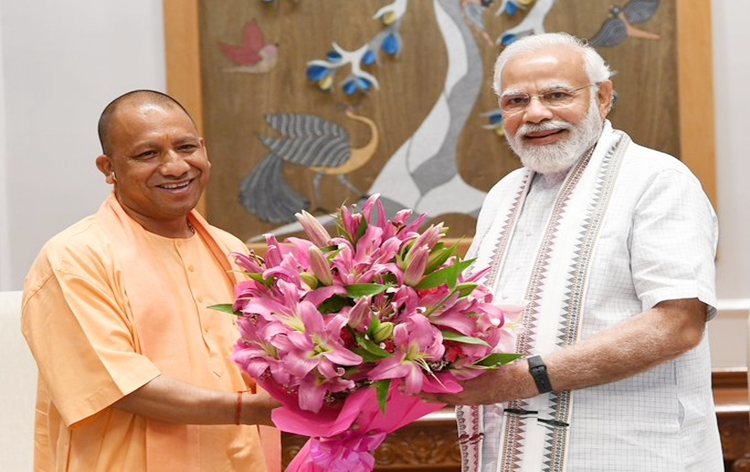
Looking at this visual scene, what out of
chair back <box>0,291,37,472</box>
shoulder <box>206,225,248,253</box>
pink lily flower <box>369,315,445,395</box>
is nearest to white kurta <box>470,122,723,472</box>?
pink lily flower <box>369,315,445,395</box>

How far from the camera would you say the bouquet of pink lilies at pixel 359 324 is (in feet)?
5.67

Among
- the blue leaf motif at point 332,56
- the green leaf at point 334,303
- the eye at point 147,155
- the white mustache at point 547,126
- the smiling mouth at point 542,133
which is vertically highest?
the blue leaf motif at point 332,56

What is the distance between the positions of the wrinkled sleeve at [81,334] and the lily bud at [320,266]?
22.0 inches

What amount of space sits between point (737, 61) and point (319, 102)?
4.97 ft

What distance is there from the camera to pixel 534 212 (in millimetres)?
2395

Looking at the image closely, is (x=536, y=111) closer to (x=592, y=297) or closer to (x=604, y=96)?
(x=604, y=96)

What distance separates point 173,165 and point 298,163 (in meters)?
1.43

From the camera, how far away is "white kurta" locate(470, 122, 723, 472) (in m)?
2.05

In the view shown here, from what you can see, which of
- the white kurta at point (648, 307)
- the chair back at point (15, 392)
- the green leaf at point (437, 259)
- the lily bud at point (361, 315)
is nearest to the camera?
the lily bud at point (361, 315)

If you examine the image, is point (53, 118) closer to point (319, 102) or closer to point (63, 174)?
point (63, 174)

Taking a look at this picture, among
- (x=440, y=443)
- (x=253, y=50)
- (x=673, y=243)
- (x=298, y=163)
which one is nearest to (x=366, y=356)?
(x=673, y=243)

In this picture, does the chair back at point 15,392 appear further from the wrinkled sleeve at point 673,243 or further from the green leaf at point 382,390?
the wrinkled sleeve at point 673,243

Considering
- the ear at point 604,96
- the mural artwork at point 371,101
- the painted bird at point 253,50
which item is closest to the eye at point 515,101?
the ear at point 604,96

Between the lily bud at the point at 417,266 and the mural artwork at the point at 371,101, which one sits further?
the mural artwork at the point at 371,101
